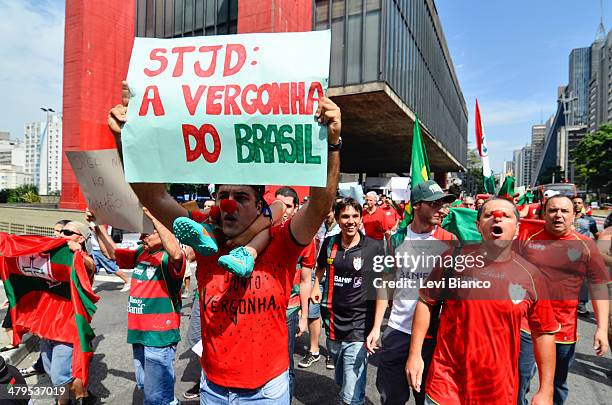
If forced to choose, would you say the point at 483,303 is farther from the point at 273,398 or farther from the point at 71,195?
the point at 71,195

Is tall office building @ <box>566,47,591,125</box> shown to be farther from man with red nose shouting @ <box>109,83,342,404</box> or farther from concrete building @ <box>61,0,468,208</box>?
man with red nose shouting @ <box>109,83,342,404</box>

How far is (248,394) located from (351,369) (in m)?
1.47

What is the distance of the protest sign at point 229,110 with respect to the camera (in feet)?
5.59

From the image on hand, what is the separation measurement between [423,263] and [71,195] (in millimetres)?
18665

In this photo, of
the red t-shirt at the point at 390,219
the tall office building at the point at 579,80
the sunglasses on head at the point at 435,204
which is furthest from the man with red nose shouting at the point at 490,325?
the tall office building at the point at 579,80

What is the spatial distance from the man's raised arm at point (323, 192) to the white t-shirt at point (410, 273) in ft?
4.27

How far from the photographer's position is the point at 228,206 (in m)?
1.84

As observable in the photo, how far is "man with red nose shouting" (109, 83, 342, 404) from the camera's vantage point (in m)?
1.84

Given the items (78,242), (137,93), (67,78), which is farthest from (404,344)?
(67,78)

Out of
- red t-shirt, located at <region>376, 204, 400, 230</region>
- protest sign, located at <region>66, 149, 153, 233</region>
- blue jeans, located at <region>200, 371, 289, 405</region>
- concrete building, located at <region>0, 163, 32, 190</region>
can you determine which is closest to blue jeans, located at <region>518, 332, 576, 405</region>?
blue jeans, located at <region>200, 371, 289, 405</region>

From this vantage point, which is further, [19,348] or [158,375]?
[19,348]

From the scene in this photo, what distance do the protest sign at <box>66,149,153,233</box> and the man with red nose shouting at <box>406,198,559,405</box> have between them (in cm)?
219

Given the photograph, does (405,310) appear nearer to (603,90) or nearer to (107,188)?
(107,188)

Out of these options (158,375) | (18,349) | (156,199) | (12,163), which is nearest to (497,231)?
(156,199)
